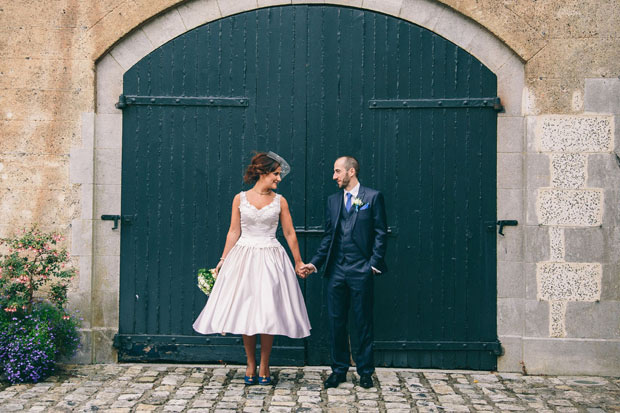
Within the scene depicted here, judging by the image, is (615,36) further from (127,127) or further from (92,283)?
(92,283)

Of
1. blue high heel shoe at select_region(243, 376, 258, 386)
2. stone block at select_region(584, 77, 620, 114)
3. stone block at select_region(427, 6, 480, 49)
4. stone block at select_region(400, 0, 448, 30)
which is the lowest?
blue high heel shoe at select_region(243, 376, 258, 386)

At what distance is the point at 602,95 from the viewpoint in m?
5.82

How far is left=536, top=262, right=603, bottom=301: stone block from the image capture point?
19.1ft

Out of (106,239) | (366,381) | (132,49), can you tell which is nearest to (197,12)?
(132,49)

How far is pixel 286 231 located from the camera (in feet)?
17.6

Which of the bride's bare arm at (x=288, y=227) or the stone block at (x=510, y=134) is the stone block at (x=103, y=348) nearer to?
the bride's bare arm at (x=288, y=227)

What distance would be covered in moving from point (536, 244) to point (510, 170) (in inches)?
27.3

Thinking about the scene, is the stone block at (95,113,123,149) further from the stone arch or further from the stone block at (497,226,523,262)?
the stone block at (497,226,523,262)

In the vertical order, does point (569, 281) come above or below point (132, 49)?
below

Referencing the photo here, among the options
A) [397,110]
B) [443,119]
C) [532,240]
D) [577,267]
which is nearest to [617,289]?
[577,267]

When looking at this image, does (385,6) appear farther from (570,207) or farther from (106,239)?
(106,239)

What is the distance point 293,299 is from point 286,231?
55 cm

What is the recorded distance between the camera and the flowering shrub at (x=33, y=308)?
5.33 meters

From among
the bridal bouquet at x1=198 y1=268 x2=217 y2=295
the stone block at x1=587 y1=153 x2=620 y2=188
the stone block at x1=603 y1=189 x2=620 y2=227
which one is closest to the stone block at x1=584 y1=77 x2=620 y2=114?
the stone block at x1=587 y1=153 x2=620 y2=188
